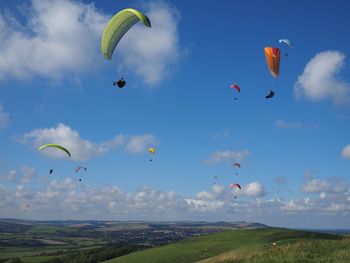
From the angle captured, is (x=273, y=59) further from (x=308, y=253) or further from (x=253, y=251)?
(x=308, y=253)

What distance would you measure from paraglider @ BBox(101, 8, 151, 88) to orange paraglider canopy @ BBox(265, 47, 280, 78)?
11.0 m

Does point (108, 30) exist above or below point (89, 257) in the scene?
above

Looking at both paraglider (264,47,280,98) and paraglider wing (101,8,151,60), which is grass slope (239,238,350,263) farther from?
paraglider wing (101,8,151,60)

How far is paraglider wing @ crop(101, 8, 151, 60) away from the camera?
2762 cm

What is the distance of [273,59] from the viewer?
32.8m

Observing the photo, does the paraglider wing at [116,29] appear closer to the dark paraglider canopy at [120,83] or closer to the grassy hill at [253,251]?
the dark paraglider canopy at [120,83]

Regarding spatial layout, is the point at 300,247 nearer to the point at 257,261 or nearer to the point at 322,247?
the point at 322,247

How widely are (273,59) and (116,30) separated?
1263cm

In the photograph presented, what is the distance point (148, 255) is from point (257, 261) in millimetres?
31469

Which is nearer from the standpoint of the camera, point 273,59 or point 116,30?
point 116,30

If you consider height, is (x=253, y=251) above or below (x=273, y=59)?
below

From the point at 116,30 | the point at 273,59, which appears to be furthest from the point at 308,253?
the point at 116,30

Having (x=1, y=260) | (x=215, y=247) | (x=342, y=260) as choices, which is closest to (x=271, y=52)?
(x=342, y=260)

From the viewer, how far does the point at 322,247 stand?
1039 inches
